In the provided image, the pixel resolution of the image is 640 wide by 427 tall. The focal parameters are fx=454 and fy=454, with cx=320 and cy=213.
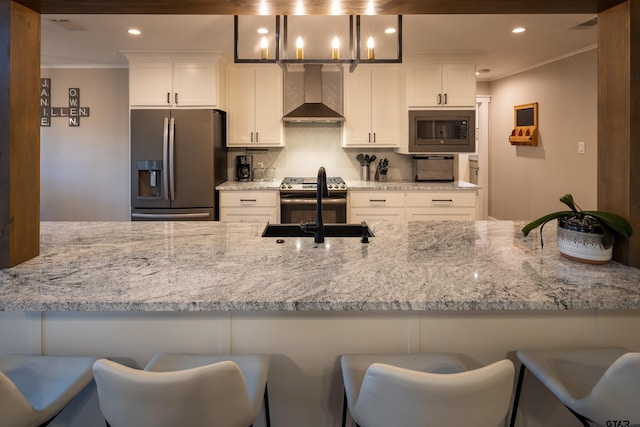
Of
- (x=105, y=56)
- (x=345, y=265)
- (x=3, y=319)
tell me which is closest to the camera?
(x=3, y=319)

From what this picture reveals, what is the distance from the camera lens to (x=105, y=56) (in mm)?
4641

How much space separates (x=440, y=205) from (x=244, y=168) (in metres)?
2.18

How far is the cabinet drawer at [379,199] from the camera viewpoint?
454 centimetres

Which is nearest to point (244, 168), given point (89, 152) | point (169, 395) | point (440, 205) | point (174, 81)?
point (174, 81)

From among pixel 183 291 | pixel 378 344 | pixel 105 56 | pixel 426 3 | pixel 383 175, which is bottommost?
pixel 378 344

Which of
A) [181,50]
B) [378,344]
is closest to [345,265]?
[378,344]

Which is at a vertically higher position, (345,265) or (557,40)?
(557,40)

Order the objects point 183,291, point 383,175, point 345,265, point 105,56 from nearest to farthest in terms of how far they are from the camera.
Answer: point 183,291 < point 345,265 < point 105,56 < point 383,175

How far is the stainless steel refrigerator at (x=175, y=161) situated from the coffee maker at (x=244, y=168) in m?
0.70

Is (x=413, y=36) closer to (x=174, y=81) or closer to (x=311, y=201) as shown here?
(x=311, y=201)

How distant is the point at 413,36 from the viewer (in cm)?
392

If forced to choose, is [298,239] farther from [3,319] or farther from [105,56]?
[105,56]

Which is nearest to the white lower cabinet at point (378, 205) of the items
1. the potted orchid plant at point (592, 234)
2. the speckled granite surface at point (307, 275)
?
the speckled granite surface at point (307, 275)

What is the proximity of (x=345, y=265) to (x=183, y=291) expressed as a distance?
1.98ft
